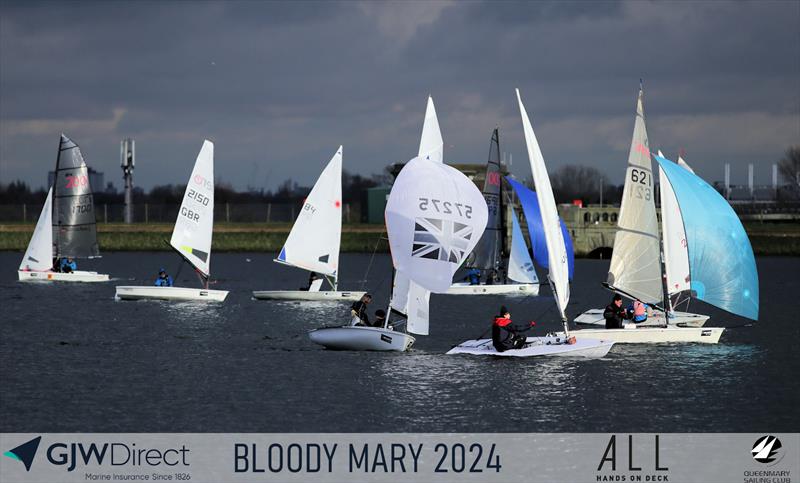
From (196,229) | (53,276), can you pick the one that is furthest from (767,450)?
(53,276)

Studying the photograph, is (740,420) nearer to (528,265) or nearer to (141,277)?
(528,265)

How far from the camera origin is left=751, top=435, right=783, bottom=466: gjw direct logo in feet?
91.6

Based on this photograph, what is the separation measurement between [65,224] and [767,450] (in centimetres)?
5434

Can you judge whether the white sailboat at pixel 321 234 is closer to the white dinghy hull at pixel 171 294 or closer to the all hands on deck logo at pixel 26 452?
Answer: the white dinghy hull at pixel 171 294

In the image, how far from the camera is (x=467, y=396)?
3466 centimetres

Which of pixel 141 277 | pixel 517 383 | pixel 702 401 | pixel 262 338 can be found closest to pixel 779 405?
pixel 702 401

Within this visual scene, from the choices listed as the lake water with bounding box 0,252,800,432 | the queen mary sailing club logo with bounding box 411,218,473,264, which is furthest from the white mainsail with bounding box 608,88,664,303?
the queen mary sailing club logo with bounding box 411,218,473,264

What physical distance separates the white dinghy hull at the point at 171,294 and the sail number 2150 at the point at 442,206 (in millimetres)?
24954

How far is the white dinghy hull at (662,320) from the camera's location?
146 ft

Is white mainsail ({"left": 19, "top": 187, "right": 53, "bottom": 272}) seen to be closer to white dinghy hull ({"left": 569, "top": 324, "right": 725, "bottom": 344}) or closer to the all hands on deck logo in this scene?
white dinghy hull ({"left": 569, "top": 324, "right": 725, "bottom": 344})

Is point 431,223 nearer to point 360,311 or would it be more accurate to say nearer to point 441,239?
point 441,239

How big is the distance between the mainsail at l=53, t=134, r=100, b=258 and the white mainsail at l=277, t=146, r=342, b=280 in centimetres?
1917

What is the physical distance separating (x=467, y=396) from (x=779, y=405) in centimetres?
905

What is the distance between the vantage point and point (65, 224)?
73500 mm
